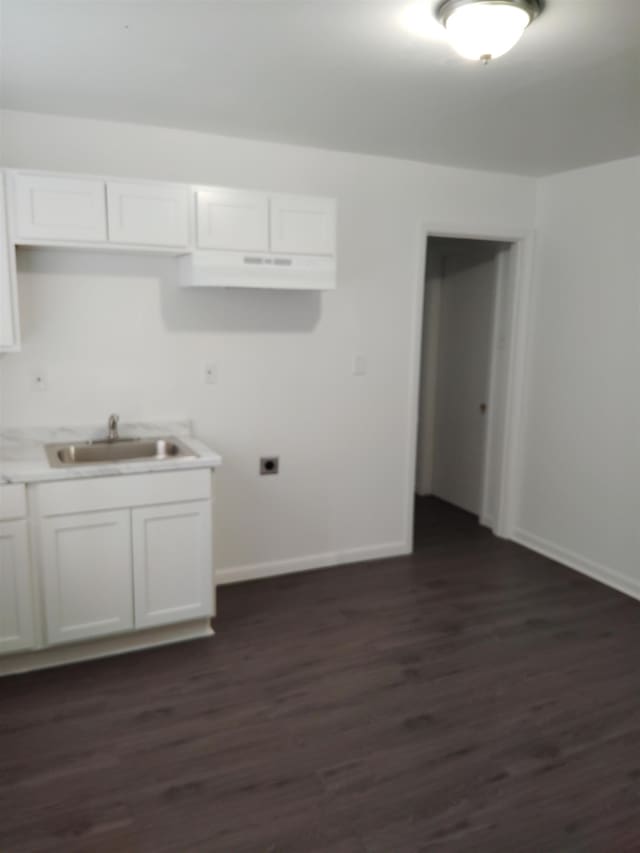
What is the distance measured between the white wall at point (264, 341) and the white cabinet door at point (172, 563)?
24.7 inches

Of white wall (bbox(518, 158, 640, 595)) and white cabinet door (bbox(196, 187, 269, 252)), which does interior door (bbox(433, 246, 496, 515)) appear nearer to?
white wall (bbox(518, 158, 640, 595))

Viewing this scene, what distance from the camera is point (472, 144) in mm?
3314

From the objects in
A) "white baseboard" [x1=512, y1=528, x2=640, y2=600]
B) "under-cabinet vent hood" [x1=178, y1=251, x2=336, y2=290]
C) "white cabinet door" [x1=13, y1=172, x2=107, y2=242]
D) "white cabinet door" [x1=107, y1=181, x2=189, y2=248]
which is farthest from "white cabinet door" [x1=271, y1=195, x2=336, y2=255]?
"white baseboard" [x1=512, y1=528, x2=640, y2=600]

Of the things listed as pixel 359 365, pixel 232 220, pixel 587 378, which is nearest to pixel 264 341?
pixel 359 365

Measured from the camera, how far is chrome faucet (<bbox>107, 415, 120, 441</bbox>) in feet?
10.6

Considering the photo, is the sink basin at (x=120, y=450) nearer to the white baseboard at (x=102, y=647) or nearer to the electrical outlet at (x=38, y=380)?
the electrical outlet at (x=38, y=380)

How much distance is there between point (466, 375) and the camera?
5086mm

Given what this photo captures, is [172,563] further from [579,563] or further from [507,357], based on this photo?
[507,357]

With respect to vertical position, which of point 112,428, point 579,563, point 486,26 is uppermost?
point 486,26

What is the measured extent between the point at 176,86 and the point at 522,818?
115 inches

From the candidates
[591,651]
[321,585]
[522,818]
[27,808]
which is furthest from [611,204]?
[27,808]

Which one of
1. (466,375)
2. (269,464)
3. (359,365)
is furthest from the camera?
(466,375)

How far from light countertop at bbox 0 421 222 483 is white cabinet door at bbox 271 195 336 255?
1.08 m

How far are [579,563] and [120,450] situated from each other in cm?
287
